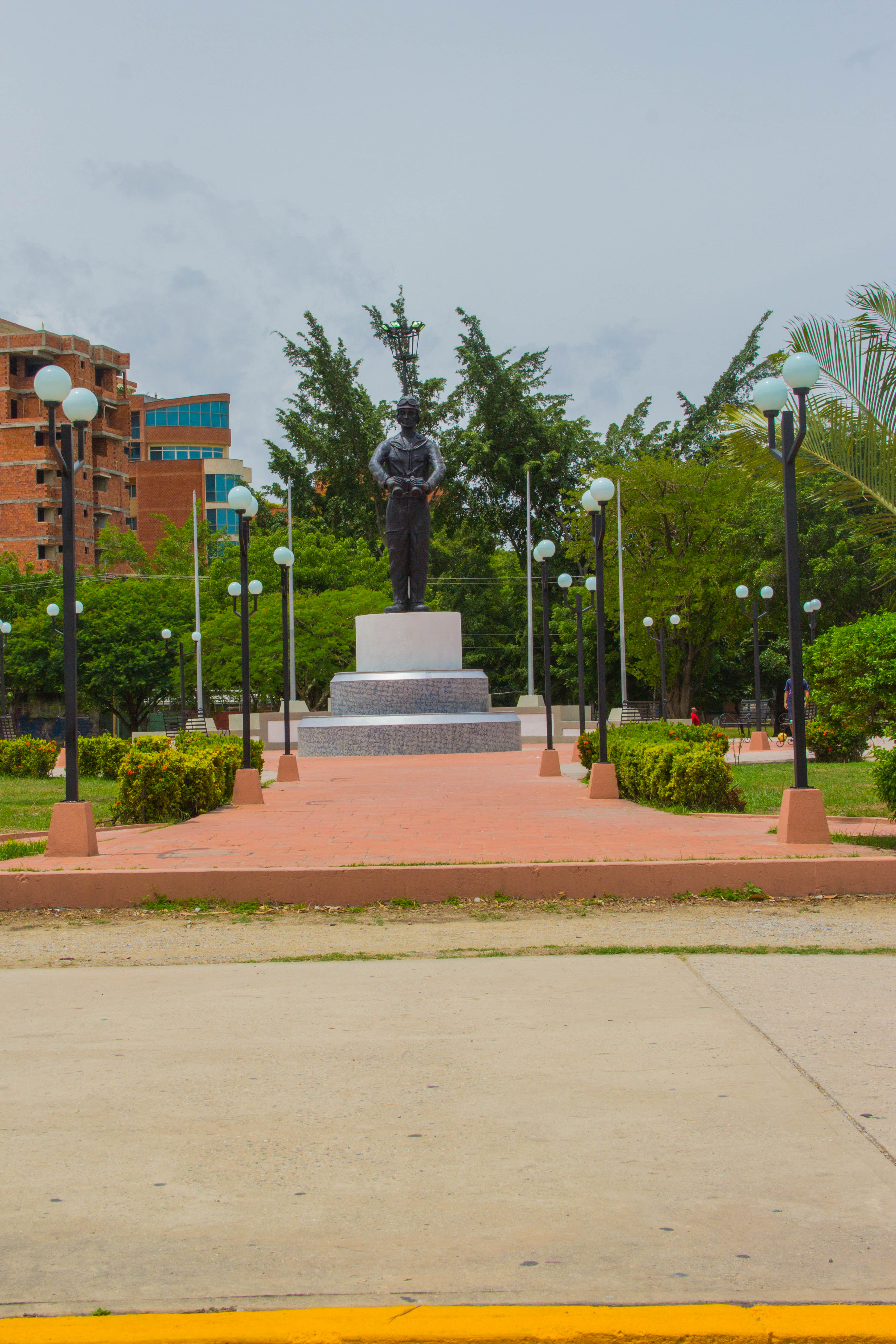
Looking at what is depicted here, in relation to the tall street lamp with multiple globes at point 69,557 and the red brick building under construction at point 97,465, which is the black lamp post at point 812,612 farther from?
the red brick building under construction at point 97,465

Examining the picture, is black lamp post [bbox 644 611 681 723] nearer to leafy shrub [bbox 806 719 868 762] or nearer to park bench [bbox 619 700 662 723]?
Result: park bench [bbox 619 700 662 723]

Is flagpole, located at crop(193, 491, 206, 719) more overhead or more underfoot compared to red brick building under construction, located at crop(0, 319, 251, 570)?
more underfoot

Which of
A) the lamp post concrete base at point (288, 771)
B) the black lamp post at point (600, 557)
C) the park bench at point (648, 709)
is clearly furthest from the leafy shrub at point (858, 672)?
the park bench at point (648, 709)

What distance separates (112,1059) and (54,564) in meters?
75.6

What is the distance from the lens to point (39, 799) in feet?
60.9

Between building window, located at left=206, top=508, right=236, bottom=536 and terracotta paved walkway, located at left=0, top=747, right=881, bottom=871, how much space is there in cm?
8273

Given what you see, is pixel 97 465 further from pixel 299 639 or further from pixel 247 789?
pixel 247 789

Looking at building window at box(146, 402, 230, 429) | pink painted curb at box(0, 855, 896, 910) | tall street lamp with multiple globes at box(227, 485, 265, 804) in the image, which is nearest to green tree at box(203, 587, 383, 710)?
tall street lamp with multiple globes at box(227, 485, 265, 804)

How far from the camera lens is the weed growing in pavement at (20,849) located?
10859mm

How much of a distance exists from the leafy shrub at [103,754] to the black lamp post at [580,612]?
896 centimetres

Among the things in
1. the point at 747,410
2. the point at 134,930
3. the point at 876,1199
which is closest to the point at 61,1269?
the point at 876,1199

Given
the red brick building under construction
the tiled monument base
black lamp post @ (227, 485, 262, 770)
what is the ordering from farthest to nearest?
the red brick building under construction
the tiled monument base
black lamp post @ (227, 485, 262, 770)

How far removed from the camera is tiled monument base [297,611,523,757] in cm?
2612

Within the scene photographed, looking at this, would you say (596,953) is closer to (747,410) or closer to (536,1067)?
(536,1067)
